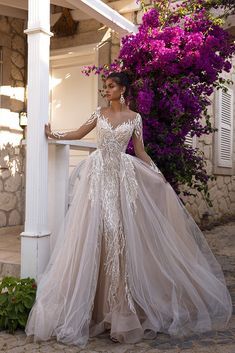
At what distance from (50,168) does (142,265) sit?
130cm

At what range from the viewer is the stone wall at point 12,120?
5355mm

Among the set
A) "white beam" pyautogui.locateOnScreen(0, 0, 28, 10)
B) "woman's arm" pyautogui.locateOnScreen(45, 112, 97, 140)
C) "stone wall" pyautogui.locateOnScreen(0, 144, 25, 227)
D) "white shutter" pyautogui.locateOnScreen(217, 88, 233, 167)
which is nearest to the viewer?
"woman's arm" pyautogui.locateOnScreen(45, 112, 97, 140)

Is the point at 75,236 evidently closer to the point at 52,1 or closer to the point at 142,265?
the point at 142,265

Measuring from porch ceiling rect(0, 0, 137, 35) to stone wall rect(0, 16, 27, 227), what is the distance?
0.96 ft

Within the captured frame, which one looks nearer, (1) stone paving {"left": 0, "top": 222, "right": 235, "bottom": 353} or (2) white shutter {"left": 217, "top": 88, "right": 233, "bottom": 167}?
(1) stone paving {"left": 0, "top": 222, "right": 235, "bottom": 353}

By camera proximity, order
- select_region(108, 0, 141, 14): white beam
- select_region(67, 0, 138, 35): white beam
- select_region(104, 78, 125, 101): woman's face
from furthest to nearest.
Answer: select_region(108, 0, 141, 14): white beam
select_region(67, 0, 138, 35): white beam
select_region(104, 78, 125, 101): woman's face

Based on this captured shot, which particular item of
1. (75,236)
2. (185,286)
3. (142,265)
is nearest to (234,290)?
(185,286)

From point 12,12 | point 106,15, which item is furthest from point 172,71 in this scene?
point 12,12

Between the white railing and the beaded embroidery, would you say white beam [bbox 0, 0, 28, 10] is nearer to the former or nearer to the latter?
the white railing

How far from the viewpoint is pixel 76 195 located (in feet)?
10.1

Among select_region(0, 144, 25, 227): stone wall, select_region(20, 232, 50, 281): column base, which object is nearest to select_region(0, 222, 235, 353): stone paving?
select_region(20, 232, 50, 281): column base

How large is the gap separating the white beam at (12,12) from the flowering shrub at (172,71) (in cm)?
163

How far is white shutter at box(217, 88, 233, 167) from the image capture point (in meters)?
7.82

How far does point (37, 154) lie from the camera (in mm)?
3395
